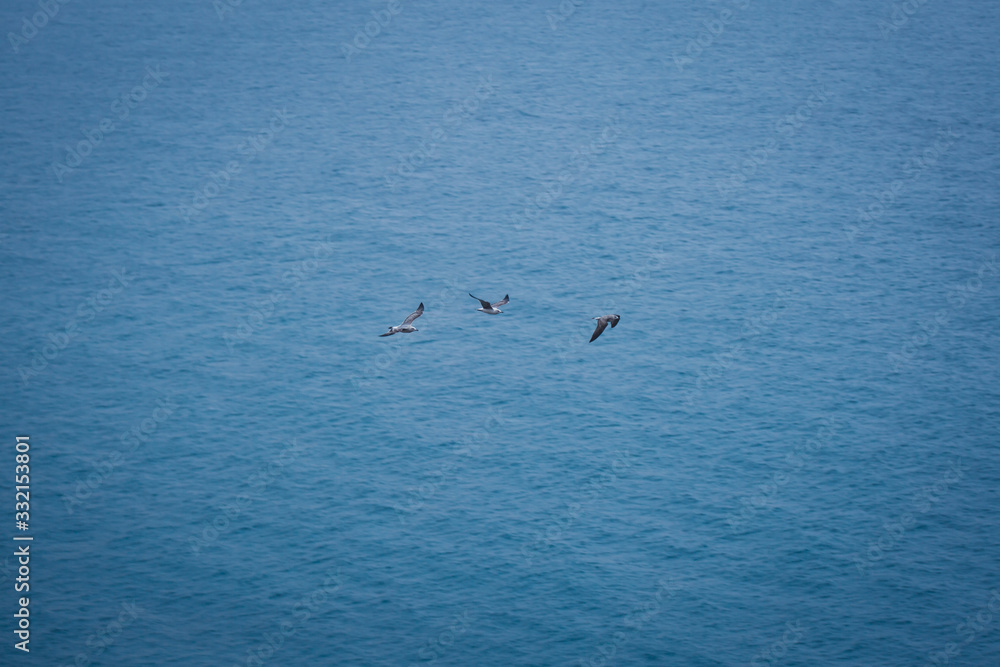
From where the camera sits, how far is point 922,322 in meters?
112

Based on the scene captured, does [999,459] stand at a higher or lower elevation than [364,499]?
lower

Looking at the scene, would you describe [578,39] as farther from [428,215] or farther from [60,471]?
[60,471]

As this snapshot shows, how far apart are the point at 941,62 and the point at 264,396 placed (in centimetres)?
11416

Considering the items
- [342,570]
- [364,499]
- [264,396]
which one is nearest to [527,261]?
[264,396]

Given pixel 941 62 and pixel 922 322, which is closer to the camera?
pixel 922 322

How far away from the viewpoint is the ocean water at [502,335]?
78062mm

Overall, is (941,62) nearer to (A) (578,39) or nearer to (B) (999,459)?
(A) (578,39)

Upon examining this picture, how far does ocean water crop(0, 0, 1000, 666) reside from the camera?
78.1 meters

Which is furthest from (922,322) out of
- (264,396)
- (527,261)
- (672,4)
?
(672,4)

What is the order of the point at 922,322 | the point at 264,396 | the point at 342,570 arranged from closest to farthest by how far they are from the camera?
the point at 342,570, the point at 264,396, the point at 922,322

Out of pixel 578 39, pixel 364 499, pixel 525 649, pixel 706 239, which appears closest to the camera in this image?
pixel 525 649

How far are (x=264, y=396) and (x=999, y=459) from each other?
204ft

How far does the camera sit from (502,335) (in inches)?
4252

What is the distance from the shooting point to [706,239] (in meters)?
130
